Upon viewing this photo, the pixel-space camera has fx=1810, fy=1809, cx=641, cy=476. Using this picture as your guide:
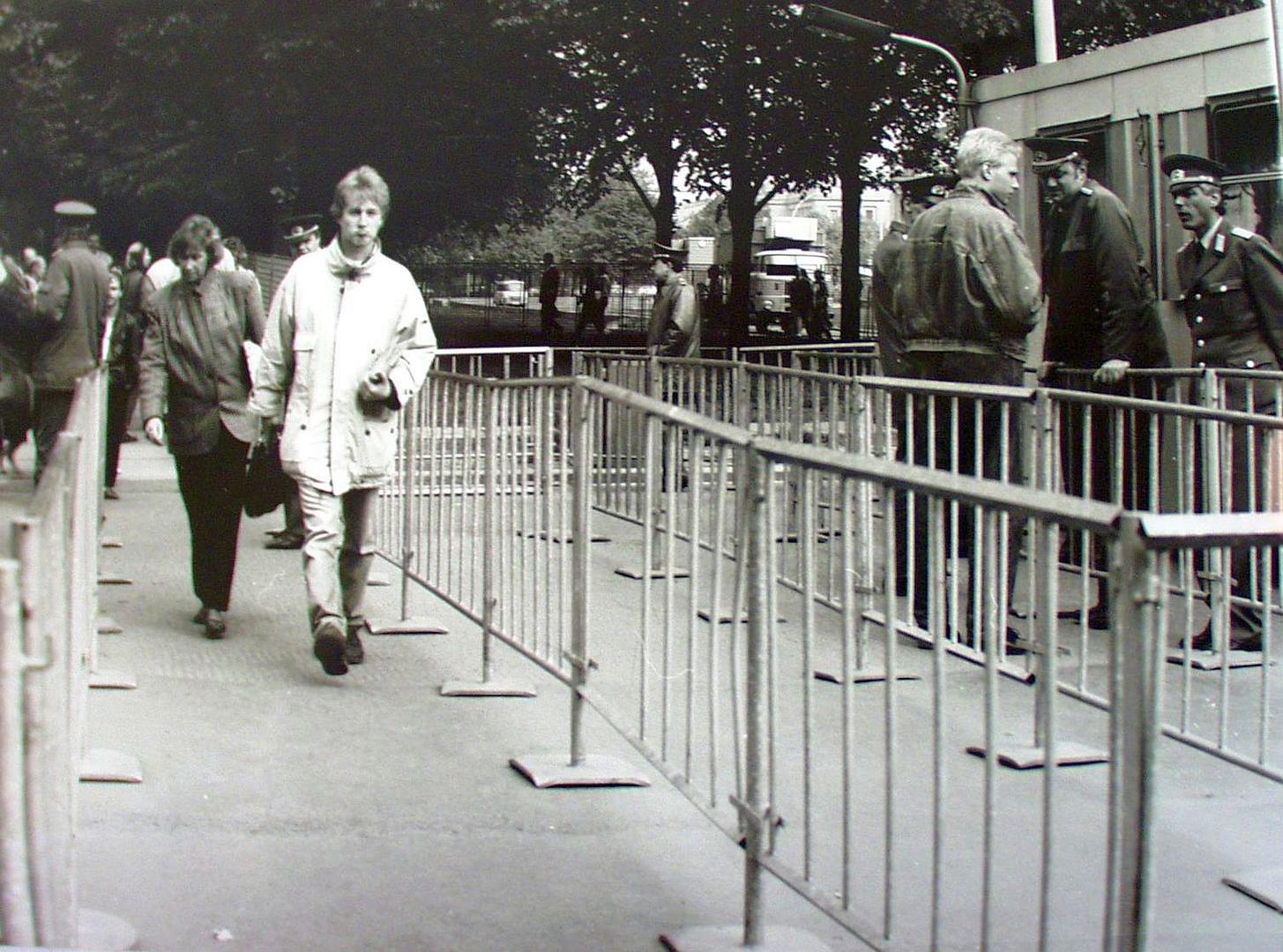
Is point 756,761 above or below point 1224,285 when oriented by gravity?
below

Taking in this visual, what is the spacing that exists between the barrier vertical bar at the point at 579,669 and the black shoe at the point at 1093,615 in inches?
53.8

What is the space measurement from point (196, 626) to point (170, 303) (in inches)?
50.1

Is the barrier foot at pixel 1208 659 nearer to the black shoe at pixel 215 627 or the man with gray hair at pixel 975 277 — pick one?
the man with gray hair at pixel 975 277

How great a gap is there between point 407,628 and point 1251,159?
169 inches

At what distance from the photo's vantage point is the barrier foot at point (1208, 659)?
15.3ft

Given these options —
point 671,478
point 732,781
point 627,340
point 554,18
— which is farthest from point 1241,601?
point 627,340

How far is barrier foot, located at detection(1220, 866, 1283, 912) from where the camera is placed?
3902mm

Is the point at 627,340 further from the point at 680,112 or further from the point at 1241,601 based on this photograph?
the point at 1241,601

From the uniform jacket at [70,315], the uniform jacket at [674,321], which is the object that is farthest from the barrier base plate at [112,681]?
the uniform jacket at [674,321]

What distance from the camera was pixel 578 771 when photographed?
4.88 metres

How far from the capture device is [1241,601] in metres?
5.58

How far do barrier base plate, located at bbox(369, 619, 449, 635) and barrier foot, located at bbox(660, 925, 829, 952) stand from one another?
11.4 feet

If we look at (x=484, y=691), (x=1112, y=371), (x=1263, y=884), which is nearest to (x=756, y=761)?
(x=1263, y=884)

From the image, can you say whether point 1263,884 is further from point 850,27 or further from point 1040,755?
point 850,27
